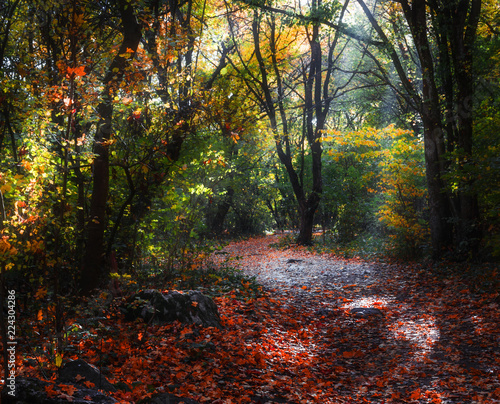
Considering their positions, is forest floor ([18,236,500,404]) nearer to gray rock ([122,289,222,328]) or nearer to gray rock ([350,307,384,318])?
gray rock ([350,307,384,318])

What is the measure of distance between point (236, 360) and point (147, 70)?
4.56 m

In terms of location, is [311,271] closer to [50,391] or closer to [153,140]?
[153,140]

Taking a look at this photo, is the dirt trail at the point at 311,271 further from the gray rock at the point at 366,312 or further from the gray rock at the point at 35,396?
the gray rock at the point at 35,396

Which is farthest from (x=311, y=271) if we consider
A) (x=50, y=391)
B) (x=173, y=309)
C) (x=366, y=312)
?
(x=50, y=391)

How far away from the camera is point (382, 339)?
6.21 metres

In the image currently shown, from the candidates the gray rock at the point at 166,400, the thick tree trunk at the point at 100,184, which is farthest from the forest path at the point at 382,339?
the thick tree trunk at the point at 100,184

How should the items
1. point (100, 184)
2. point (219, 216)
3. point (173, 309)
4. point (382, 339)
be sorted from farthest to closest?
point (219, 216) < point (100, 184) < point (382, 339) < point (173, 309)

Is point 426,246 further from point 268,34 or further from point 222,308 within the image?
point 268,34

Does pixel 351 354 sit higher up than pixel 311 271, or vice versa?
pixel 311 271

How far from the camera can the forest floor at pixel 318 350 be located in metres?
4.24

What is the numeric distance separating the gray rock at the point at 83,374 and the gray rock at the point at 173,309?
2042 mm

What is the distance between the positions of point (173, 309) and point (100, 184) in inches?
93.2

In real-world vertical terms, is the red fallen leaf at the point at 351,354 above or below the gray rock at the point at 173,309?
below

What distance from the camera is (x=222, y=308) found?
693 cm
